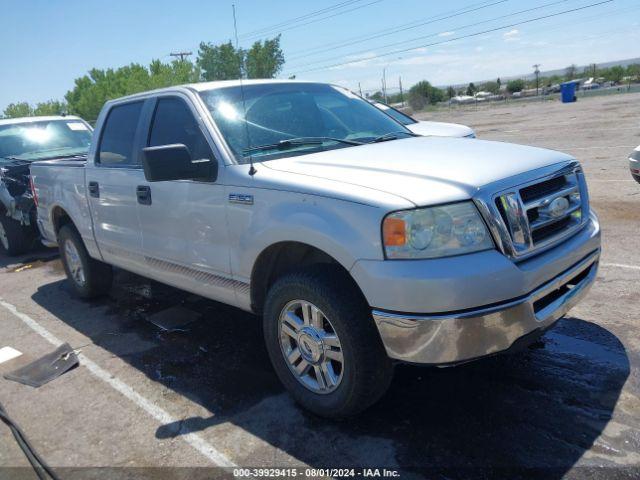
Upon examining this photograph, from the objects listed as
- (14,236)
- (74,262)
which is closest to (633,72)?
(14,236)

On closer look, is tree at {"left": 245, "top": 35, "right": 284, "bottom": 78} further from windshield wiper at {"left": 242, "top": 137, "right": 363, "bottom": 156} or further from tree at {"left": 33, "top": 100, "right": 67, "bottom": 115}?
windshield wiper at {"left": 242, "top": 137, "right": 363, "bottom": 156}

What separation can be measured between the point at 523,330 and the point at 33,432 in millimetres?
2946

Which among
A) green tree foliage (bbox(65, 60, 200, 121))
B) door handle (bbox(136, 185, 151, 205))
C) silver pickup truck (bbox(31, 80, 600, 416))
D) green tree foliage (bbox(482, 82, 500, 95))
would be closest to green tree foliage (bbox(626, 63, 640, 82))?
green tree foliage (bbox(482, 82, 500, 95))

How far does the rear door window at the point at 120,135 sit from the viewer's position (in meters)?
4.61

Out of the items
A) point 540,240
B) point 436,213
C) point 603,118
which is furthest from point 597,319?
point 603,118

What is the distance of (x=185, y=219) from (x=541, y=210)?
2.30m

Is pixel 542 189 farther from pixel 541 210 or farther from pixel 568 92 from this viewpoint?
pixel 568 92

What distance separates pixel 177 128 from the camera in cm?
408

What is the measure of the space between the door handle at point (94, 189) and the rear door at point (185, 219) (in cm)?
82

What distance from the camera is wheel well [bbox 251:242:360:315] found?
10.6ft

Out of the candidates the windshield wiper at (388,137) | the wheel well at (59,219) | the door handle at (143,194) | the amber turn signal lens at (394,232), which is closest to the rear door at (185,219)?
the door handle at (143,194)

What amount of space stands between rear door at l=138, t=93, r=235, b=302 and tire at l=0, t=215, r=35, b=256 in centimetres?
494

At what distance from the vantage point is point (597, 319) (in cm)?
414

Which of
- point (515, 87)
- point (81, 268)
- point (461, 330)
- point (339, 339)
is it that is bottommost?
point (81, 268)
